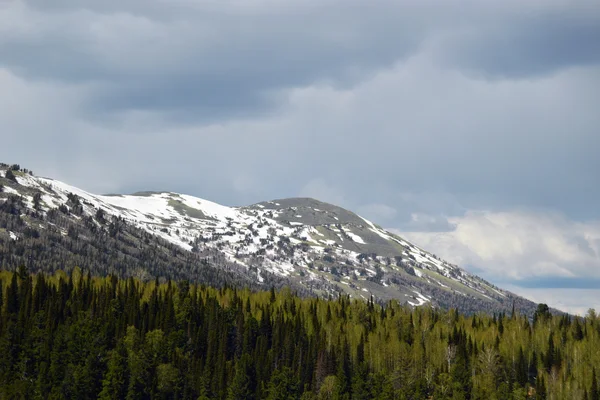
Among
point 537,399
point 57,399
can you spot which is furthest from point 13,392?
point 537,399

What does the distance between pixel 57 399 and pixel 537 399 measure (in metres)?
144

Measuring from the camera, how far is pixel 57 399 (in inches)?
7869

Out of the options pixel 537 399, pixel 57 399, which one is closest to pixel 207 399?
pixel 57 399


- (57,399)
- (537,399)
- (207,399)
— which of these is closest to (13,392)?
(57,399)

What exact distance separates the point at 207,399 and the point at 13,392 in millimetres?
58159

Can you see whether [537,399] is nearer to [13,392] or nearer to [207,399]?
[207,399]

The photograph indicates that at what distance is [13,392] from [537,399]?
514ft

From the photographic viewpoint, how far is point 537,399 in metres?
200

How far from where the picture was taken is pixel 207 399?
7835 inches

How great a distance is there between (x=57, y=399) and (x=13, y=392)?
13286 mm

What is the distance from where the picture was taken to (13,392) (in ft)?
655

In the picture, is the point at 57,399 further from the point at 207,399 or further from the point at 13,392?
the point at 207,399

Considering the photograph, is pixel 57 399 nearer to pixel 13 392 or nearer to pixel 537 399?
pixel 13 392
